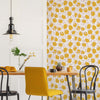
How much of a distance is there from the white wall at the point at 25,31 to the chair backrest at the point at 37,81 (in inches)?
61.0

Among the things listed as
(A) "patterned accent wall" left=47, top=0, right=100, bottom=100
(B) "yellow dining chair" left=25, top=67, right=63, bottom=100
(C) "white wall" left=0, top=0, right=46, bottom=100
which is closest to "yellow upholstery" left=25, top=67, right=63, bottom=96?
(B) "yellow dining chair" left=25, top=67, right=63, bottom=100

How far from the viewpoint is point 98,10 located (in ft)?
20.3

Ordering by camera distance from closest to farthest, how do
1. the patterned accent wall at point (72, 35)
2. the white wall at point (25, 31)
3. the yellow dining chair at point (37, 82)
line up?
the yellow dining chair at point (37, 82)
the white wall at point (25, 31)
the patterned accent wall at point (72, 35)

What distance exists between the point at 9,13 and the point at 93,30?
1767 mm

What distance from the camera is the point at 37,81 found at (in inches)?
175

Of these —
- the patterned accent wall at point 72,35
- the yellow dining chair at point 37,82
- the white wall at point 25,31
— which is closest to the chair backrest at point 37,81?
the yellow dining chair at point 37,82

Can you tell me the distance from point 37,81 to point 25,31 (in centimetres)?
193

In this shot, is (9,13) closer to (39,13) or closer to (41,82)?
(39,13)

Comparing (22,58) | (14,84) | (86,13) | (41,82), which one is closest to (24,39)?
(22,58)

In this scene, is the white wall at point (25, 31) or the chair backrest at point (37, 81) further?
the white wall at point (25, 31)

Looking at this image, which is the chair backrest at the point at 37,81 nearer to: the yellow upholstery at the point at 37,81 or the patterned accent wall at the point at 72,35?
the yellow upholstery at the point at 37,81

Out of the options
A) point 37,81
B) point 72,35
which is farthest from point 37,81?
point 72,35

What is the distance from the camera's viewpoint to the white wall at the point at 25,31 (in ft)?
19.5

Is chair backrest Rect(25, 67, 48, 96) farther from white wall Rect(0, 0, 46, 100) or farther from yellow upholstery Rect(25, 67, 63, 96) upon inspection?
white wall Rect(0, 0, 46, 100)
